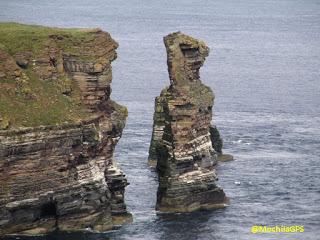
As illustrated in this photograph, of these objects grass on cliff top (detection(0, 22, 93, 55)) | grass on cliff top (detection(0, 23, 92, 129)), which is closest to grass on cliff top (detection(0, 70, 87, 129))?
grass on cliff top (detection(0, 23, 92, 129))

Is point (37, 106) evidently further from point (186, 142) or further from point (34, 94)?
point (186, 142)

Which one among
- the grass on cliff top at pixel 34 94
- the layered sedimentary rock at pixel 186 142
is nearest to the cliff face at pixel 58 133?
the grass on cliff top at pixel 34 94

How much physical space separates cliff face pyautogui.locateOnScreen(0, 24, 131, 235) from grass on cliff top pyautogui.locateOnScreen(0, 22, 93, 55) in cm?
10

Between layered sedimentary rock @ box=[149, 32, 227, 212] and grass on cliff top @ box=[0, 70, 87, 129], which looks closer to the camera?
grass on cliff top @ box=[0, 70, 87, 129]

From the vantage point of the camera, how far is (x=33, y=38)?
355ft

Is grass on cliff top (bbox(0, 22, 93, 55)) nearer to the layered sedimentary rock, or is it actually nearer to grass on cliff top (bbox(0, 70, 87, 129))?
grass on cliff top (bbox(0, 70, 87, 129))

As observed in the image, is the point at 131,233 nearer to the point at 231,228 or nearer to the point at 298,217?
the point at 231,228

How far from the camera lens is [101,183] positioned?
10619cm

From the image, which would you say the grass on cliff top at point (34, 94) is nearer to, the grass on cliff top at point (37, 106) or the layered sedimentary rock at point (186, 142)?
the grass on cliff top at point (37, 106)

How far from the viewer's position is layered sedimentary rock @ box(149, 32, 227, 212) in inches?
4557

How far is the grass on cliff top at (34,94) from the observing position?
103000 mm

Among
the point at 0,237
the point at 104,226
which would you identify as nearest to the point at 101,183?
the point at 104,226

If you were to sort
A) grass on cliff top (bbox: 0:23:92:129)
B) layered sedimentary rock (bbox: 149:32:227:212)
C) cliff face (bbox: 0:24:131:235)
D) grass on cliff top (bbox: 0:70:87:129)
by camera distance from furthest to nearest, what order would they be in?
1. layered sedimentary rock (bbox: 149:32:227:212)
2. grass on cliff top (bbox: 0:23:92:129)
3. grass on cliff top (bbox: 0:70:87:129)
4. cliff face (bbox: 0:24:131:235)

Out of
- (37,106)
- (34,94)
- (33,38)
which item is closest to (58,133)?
(37,106)
